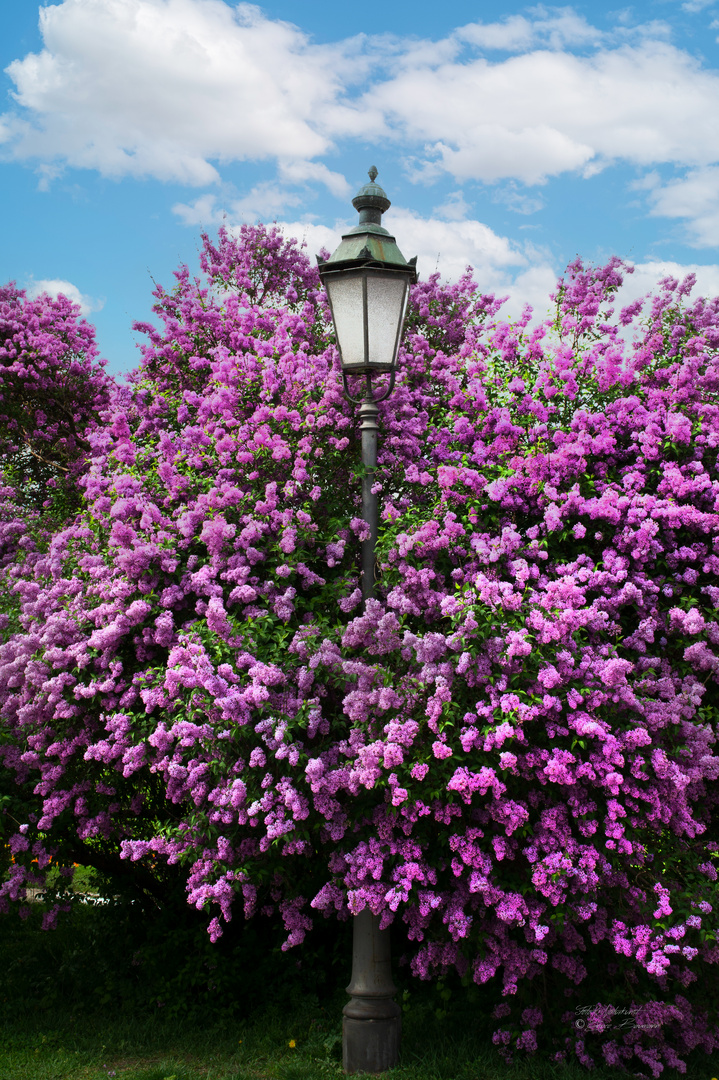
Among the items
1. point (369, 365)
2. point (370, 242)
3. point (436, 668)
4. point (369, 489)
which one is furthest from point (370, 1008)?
point (370, 242)

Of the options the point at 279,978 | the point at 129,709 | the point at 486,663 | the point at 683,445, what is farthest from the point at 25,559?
the point at 683,445

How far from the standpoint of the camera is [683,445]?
19.8 ft

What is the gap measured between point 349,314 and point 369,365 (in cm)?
37

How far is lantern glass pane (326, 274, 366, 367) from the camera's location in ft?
18.5

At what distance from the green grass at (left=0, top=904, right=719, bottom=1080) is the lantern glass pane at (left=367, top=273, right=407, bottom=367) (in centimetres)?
428

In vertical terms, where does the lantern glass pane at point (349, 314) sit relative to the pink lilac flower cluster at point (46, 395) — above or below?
below

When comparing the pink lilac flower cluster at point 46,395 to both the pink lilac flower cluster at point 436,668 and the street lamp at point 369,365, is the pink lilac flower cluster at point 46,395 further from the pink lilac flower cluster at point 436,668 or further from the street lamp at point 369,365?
the street lamp at point 369,365

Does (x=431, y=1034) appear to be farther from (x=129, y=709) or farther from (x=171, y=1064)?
(x=129, y=709)

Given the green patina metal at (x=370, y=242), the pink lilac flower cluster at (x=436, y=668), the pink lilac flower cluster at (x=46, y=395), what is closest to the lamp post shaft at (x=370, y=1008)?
the pink lilac flower cluster at (x=436, y=668)

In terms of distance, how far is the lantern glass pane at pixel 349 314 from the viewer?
222 inches

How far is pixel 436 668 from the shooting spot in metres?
4.74
